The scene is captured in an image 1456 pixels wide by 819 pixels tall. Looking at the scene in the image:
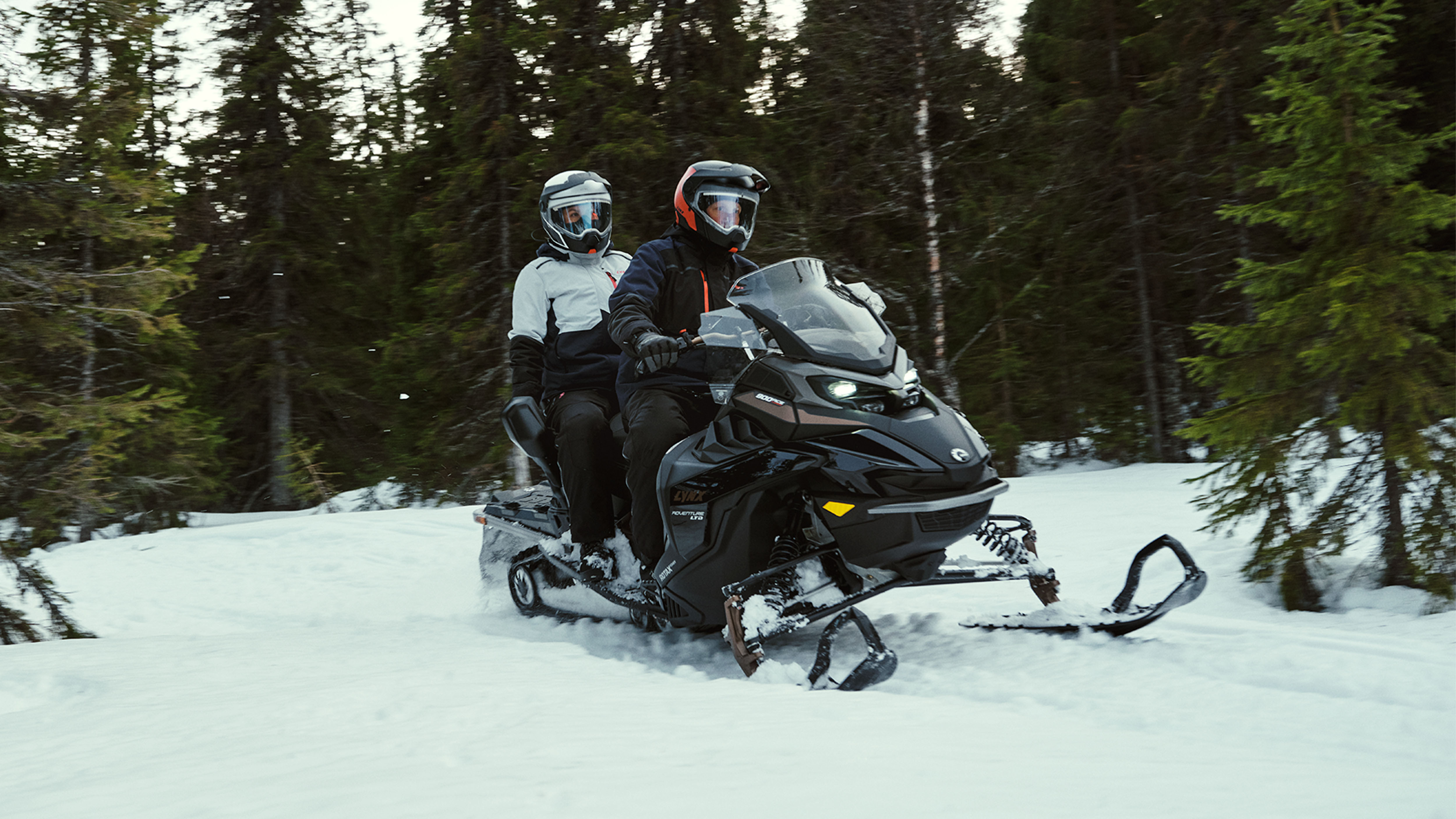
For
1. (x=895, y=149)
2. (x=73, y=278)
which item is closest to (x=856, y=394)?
(x=73, y=278)

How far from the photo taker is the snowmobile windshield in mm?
3475

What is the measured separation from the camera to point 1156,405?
12.3 metres

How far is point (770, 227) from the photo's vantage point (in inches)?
436

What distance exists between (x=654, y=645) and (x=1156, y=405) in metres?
9.90

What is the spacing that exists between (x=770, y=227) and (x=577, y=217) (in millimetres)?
6150

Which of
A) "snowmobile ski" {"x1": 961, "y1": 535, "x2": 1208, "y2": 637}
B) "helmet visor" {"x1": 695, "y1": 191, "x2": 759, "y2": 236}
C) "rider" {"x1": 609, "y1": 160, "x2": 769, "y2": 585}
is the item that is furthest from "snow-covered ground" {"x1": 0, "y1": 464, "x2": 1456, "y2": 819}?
"helmet visor" {"x1": 695, "y1": 191, "x2": 759, "y2": 236}

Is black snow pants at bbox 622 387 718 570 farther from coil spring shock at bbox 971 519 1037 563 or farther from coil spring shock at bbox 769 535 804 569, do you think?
coil spring shock at bbox 971 519 1037 563

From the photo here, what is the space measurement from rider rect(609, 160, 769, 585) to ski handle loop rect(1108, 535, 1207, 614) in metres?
1.80

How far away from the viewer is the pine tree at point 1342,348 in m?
4.50

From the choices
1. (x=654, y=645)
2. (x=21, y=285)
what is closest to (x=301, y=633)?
(x=654, y=645)

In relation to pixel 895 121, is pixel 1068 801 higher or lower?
lower

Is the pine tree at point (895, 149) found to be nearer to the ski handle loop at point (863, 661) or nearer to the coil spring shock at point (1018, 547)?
the coil spring shock at point (1018, 547)

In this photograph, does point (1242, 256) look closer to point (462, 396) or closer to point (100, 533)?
point (462, 396)

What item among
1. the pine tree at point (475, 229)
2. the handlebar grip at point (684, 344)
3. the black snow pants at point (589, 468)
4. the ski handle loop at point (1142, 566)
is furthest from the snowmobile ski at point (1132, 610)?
the pine tree at point (475, 229)
